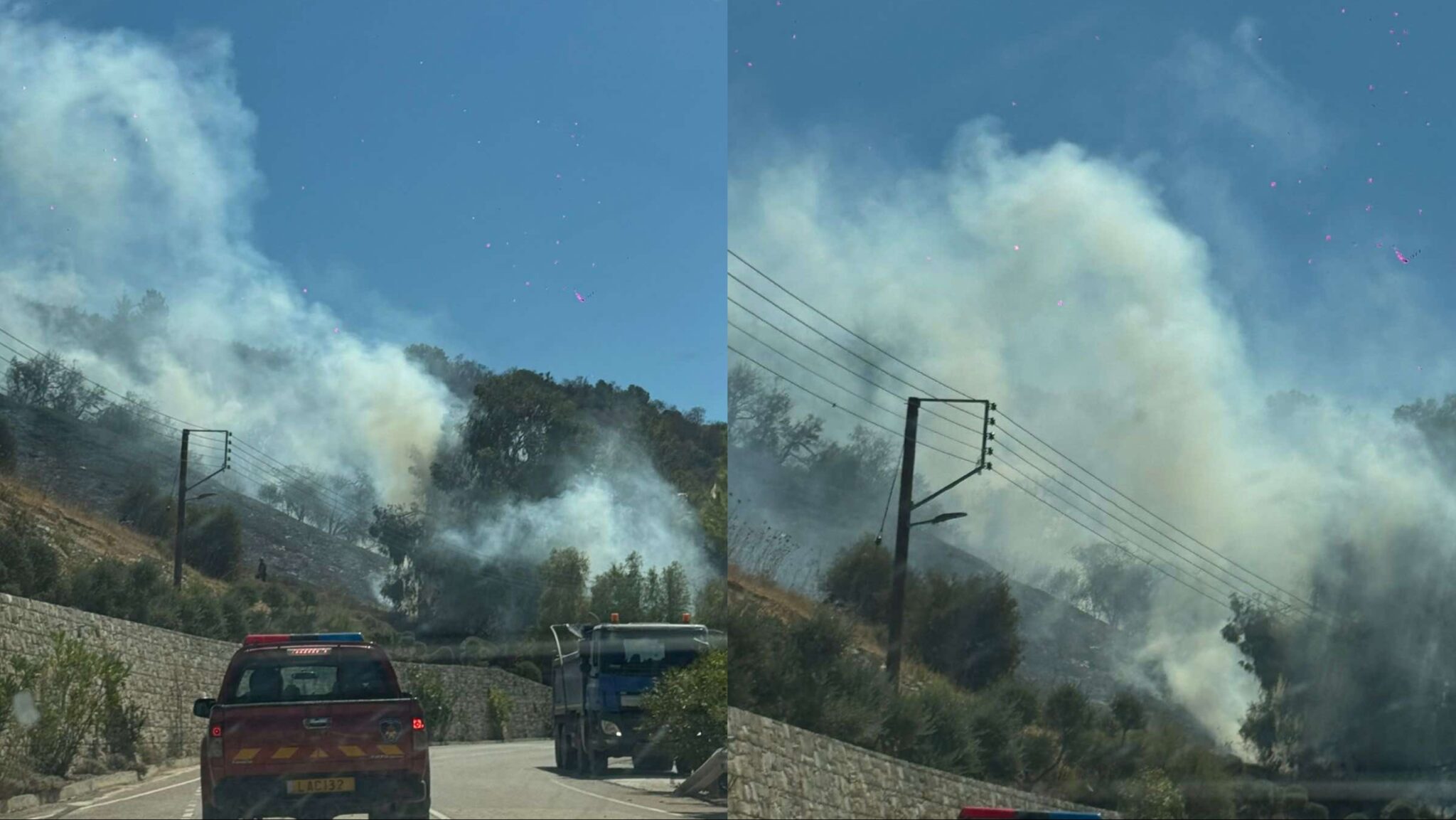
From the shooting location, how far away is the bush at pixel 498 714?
38.8 metres

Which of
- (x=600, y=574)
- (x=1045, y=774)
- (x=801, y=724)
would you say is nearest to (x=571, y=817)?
(x=801, y=724)

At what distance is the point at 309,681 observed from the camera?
10.9 m

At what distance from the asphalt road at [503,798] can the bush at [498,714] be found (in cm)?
1865

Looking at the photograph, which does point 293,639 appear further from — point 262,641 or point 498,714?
point 498,714

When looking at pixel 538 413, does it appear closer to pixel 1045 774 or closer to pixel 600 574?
pixel 600 574

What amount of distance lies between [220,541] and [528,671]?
453 inches

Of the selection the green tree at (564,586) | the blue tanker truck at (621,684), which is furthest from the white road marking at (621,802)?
the green tree at (564,586)

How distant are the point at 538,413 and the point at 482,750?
87.6ft

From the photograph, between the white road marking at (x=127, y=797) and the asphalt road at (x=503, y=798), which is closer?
the asphalt road at (x=503, y=798)

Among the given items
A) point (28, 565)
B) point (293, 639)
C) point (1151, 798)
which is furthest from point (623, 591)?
point (293, 639)

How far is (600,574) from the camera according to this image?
48.3m

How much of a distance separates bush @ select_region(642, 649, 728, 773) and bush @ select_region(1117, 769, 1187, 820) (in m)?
11.5

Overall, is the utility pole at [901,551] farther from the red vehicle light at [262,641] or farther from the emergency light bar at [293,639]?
the red vehicle light at [262,641]

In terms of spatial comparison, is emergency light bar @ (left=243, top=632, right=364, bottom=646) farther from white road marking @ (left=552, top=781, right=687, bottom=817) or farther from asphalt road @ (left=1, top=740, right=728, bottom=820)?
white road marking @ (left=552, top=781, right=687, bottom=817)
